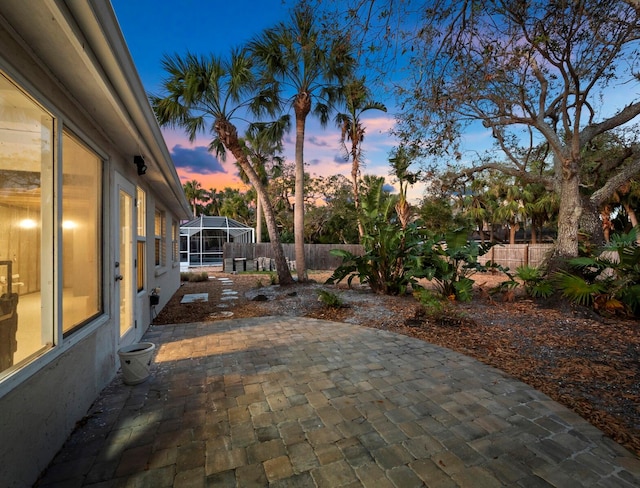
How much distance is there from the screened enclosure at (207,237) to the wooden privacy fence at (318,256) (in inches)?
94.4

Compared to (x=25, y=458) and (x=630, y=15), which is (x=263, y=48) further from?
(x=25, y=458)

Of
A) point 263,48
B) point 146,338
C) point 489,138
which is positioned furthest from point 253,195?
point 146,338

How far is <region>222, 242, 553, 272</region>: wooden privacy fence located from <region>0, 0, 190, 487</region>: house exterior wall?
47.0 ft

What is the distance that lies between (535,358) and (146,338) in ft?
18.9

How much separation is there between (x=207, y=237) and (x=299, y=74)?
20.9 meters

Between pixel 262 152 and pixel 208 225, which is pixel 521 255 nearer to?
pixel 262 152

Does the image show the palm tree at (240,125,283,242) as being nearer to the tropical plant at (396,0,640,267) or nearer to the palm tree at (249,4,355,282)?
the palm tree at (249,4,355,282)

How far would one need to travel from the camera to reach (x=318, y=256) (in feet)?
67.7

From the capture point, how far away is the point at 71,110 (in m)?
2.60

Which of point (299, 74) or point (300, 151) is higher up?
point (299, 74)

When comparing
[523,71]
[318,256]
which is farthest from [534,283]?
[318,256]

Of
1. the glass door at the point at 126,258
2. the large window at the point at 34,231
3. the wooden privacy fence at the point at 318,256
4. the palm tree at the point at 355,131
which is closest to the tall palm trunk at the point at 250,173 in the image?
the palm tree at the point at 355,131

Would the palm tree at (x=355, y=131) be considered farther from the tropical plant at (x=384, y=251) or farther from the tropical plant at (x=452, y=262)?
the tropical plant at (x=452, y=262)

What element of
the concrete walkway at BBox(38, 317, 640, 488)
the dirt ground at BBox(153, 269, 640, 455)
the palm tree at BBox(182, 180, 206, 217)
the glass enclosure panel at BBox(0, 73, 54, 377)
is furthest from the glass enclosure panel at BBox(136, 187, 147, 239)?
the palm tree at BBox(182, 180, 206, 217)
